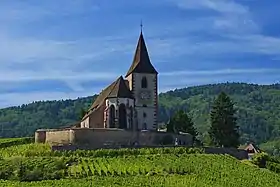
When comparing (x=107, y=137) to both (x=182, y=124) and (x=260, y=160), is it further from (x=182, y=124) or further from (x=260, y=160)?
(x=182, y=124)

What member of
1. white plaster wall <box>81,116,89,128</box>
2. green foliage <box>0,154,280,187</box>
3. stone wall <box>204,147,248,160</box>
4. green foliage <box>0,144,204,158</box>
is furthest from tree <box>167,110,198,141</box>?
green foliage <box>0,154,280,187</box>

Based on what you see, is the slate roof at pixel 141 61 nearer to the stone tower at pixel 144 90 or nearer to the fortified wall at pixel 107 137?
the stone tower at pixel 144 90

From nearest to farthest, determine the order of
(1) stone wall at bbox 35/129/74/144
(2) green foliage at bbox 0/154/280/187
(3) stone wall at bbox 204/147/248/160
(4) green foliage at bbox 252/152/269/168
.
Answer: (2) green foliage at bbox 0/154/280/187 → (3) stone wall at bbox 204/147/248/160 → (1) stone wall at bbox 35/129/74/144 → (4) green foliage at bbox 252/152/269/168

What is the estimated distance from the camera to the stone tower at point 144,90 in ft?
238

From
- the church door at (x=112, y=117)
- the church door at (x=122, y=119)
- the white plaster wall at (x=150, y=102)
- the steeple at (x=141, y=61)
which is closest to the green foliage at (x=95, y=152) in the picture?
the church door at (x=112, y=117)

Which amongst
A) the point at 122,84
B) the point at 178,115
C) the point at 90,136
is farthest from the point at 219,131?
the point at 90,136

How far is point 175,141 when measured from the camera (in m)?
65.4

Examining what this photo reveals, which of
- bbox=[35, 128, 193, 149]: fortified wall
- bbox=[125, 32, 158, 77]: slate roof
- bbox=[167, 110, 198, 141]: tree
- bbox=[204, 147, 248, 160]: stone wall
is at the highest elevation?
bbox=[125, 32, 158, 77]: slate roof

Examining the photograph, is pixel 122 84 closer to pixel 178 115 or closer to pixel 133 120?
pixel 133 120

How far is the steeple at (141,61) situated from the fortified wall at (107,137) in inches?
426

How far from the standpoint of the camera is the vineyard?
45781 millimetres

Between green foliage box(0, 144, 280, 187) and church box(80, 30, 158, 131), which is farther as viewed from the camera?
church box(80, 30, 158, 131)

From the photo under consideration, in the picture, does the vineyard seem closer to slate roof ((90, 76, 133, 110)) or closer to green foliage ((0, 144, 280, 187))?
green foliage ((0, 144, 280, 187))

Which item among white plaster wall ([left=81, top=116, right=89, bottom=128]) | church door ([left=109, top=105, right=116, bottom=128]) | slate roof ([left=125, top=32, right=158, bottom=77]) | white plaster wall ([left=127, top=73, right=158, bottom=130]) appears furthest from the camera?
white plaster wall ([left=81, top=116, right=89, bottom=128])
